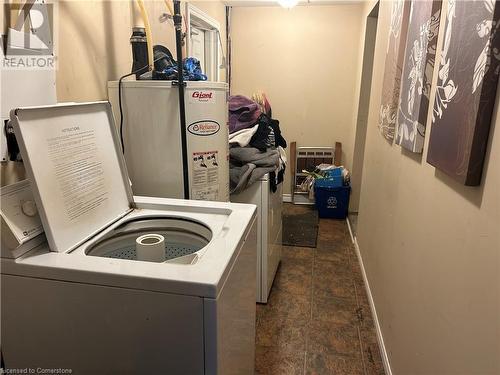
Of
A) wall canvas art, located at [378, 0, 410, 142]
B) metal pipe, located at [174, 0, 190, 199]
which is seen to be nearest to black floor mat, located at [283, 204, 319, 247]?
wall canvas art, located at [378, 0, 410, 142]

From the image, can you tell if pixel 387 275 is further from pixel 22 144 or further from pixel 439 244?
pixel 22 144

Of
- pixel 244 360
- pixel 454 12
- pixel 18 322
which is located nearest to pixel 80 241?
pixel 18 322

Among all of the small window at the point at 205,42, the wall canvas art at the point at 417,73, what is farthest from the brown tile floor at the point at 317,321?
the small window at the point at 205,42

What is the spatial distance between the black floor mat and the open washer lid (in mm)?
2315

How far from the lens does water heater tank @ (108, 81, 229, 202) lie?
5.06 feet

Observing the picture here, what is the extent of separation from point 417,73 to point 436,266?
2.70ft

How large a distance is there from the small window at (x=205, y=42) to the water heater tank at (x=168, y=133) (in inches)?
67.4

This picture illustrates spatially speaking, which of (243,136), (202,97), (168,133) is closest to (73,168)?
(168,133)

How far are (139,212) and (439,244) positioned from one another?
107 centimetres

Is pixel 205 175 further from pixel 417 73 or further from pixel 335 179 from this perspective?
pixel 335 179

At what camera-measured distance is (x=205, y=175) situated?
1663 millimetres

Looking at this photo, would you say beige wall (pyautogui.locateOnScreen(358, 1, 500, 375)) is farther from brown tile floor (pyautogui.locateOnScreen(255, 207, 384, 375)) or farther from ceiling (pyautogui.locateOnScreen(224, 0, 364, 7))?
ceiling (pyautogui.locateOnScreen(224, 0, 364, 7))

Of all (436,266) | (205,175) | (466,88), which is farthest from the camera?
(205,175)

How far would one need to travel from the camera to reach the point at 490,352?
2.90 feet
